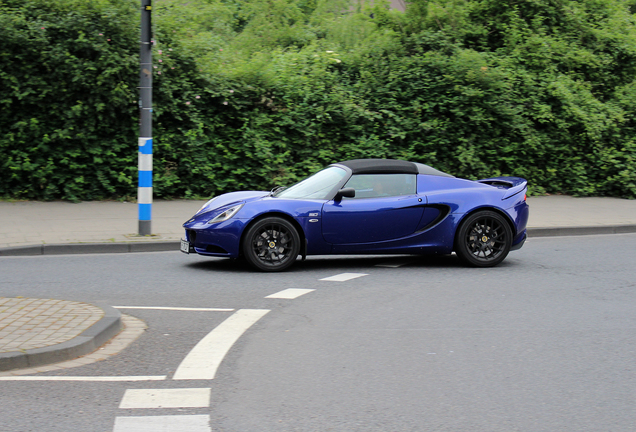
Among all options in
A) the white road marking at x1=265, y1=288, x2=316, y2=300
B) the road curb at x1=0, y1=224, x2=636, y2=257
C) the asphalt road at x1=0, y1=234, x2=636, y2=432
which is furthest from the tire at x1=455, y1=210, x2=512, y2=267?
the road curb at x1=0, y1=224, x2=636, y2=257

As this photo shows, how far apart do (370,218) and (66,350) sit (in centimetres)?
461

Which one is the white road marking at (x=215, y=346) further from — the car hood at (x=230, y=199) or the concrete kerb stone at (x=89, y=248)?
the concrete kerb stone at (x=89, y=248)

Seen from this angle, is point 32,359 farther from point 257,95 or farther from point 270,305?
point 257,95

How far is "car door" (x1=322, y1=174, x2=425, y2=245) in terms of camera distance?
28.8 ft

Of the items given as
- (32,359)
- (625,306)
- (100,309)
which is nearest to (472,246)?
(625,306)

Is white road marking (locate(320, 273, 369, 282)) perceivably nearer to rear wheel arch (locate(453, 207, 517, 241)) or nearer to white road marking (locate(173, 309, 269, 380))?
rear wheel arch (locate(453, 207, 517, 241))

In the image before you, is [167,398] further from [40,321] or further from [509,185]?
[509,185]

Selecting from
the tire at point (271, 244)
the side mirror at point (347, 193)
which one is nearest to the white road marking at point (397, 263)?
the side mirror at point (347, 193)

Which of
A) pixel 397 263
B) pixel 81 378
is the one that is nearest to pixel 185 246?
pixel 397 263

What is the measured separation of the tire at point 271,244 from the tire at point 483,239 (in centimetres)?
211

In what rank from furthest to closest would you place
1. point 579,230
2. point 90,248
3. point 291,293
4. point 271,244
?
point 579,230 < point 90,248 < point 271,244 < point 291,293

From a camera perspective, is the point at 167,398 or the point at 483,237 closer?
the point at 167,398

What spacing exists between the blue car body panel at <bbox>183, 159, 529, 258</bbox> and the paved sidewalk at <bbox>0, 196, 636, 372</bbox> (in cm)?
215

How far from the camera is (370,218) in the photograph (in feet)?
29.0
